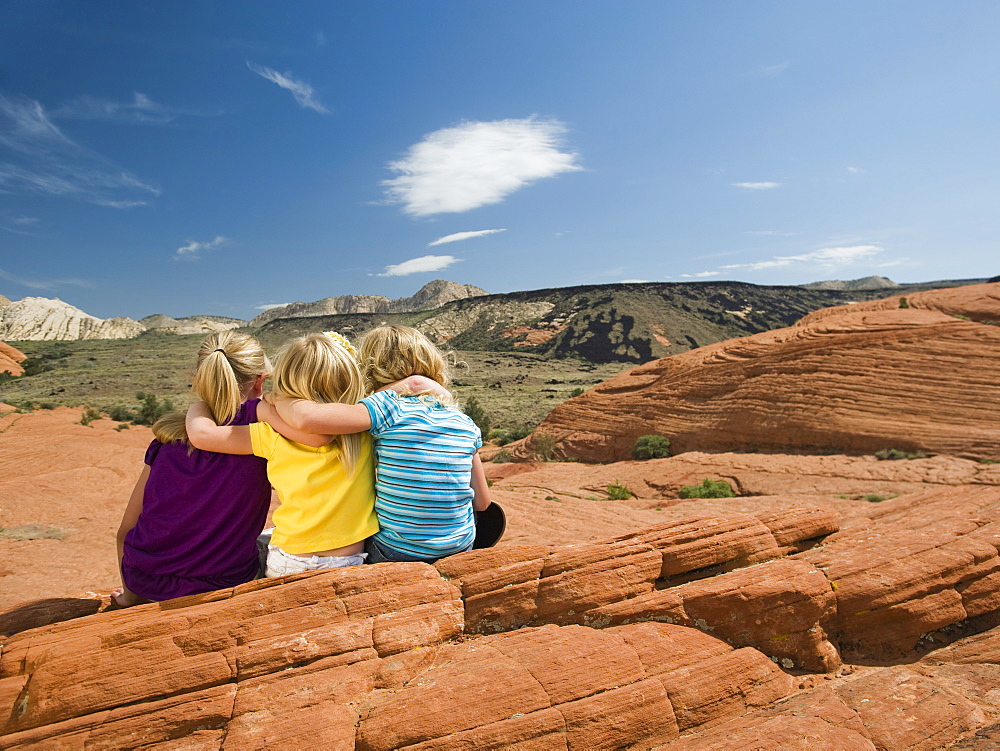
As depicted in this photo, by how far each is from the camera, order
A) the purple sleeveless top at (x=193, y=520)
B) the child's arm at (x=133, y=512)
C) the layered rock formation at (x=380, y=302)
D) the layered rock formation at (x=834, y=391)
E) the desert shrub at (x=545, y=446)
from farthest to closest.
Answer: the layered rock formation at (x=380, y=302)
the desert shrub at (x=545, y=446)
the layered rock formation at (x=834, y=391)
the child's arm at (x=133, y=512)
the purple sleeveless top at (x=193, y=520)

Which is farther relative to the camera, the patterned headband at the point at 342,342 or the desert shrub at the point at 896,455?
the desert shrub at the point at 896,455

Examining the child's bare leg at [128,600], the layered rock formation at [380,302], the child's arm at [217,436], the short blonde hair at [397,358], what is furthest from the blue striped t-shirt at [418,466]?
the layered rock formation at [380,302]

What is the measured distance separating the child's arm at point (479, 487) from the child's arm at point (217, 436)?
142 cm

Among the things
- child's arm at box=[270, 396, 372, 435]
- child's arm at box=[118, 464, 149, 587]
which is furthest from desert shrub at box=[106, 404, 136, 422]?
child's arm at box=[270, 396, 372, 435]

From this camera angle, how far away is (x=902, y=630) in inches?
183

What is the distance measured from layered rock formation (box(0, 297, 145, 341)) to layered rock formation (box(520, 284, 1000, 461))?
11607 centimetres

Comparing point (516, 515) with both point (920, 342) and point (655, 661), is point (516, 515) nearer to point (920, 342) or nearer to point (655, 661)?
point (655, 661)

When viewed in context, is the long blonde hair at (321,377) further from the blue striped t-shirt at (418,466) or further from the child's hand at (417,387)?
the child's hand at (417,387)

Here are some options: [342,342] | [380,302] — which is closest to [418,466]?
[342,342]

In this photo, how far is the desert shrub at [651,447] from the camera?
63.1 feet

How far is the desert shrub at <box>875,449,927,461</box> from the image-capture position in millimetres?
14552

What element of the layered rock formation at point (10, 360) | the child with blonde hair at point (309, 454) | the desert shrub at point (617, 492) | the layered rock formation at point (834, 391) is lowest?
the desert shrub at point (617, 492)

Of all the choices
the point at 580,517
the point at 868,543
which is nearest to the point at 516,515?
the point at 580,517

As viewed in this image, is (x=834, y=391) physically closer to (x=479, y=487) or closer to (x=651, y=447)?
(x=651, y=447)
